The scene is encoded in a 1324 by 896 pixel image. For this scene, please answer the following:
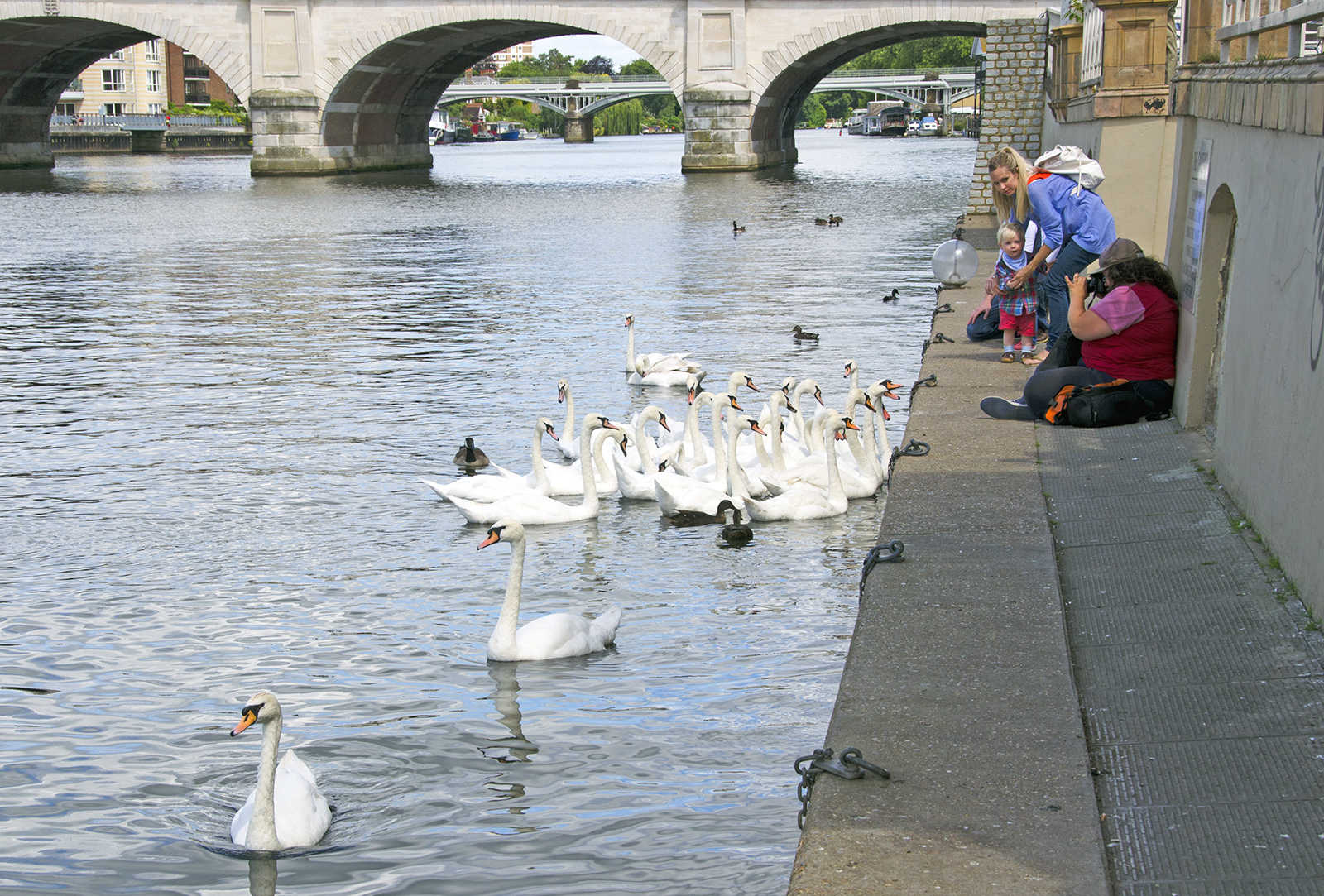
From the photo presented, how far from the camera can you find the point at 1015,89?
2603cm

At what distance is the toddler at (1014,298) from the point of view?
1053 centimetres

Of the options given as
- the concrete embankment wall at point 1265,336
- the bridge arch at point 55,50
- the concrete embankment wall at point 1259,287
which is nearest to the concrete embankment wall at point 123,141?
the bridge arch at point 55,50

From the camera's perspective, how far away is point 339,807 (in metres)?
5.49

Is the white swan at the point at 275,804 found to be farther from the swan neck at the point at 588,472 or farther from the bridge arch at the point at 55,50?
the bridge arch at the point at 55,50

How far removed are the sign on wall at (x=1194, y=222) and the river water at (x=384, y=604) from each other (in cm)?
226

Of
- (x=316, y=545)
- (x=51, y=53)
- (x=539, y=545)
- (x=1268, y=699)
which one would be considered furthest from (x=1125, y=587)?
(x=51, y=53)

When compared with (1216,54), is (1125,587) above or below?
below

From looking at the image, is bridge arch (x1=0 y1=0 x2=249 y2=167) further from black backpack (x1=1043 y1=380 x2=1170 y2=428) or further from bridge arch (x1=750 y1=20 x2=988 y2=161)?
black backpack (x1=1043 y1=380 x2=1170 y2=428)

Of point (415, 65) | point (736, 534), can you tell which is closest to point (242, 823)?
point (736, 534)

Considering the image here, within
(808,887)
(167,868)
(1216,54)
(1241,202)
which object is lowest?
(167,868)

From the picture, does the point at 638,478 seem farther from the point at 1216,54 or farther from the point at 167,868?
the point at 167,868

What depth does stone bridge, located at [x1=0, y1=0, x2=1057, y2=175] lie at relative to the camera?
2012 inches

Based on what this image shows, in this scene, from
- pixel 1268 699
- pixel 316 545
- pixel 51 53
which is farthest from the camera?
pixel 51 53

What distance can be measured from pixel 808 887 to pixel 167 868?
2.54 m
